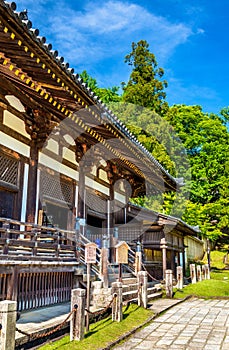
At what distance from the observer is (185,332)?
7.64m

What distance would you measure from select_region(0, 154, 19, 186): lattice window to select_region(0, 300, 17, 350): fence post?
4.38m

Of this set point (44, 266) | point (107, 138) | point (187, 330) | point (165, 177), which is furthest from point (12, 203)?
point (165, 177)

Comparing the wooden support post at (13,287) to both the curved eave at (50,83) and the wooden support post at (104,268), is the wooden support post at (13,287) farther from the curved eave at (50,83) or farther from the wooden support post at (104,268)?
the curved eave at (50,83)

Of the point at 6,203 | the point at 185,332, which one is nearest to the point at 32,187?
the point at 6,203

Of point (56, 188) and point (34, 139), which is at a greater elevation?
point (34, 139)

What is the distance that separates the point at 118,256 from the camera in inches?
356

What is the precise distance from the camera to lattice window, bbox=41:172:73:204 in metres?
10.0

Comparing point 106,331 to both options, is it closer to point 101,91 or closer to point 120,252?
point 120,252

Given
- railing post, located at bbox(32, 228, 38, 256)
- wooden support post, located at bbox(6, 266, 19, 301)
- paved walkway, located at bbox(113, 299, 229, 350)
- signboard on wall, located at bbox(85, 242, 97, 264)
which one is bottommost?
paved walkway, located at bbox(113, 299, 229, 350)

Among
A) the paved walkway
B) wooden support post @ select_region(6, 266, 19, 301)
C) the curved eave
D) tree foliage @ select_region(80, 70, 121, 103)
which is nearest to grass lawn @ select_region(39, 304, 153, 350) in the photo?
the paved walkway

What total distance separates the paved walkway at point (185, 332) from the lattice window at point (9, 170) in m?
4.55

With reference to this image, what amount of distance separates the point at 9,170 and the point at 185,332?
18.0ft

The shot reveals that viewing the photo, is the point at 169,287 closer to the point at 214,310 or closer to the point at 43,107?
the point at 214,310

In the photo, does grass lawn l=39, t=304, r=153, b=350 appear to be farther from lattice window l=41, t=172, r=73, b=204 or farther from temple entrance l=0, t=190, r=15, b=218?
lattice window l=41, t=172, r=73, b=204
